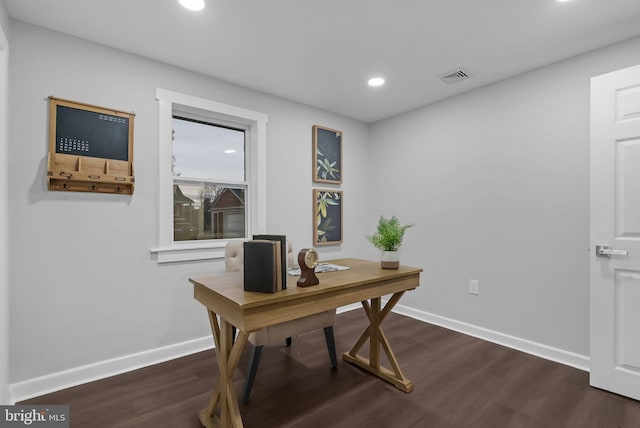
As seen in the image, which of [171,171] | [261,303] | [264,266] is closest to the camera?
[261,303]

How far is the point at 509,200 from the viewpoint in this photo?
9.55ft

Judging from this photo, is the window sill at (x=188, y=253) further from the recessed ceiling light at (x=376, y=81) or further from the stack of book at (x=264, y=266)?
the recessed ceiling light at (x=376, y=81)

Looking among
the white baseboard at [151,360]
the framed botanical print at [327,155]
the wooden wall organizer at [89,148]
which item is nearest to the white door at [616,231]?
the white baseboard at [151,360]

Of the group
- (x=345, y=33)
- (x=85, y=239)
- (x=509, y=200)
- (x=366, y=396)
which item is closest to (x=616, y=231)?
(x=509, y=200)

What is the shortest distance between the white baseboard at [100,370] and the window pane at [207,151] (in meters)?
1.48

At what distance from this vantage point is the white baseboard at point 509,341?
2.49 metres

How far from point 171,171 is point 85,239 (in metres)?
0.79

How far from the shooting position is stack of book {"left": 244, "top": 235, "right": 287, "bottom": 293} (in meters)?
1.51

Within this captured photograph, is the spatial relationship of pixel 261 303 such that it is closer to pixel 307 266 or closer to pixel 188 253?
pixel 307 266

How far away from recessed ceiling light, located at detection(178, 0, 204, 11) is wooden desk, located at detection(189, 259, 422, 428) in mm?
1660

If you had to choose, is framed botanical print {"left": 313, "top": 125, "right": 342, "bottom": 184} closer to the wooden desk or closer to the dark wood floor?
the wooden desk

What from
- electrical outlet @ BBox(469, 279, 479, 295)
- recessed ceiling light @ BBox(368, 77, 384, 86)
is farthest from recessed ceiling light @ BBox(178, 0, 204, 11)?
electrical outlet @ BBox(469, 279, 479, 295)

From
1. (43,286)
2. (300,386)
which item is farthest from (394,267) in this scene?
(43,286)

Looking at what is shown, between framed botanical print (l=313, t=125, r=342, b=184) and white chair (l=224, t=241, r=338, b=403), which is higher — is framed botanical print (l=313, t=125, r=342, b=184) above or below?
above
